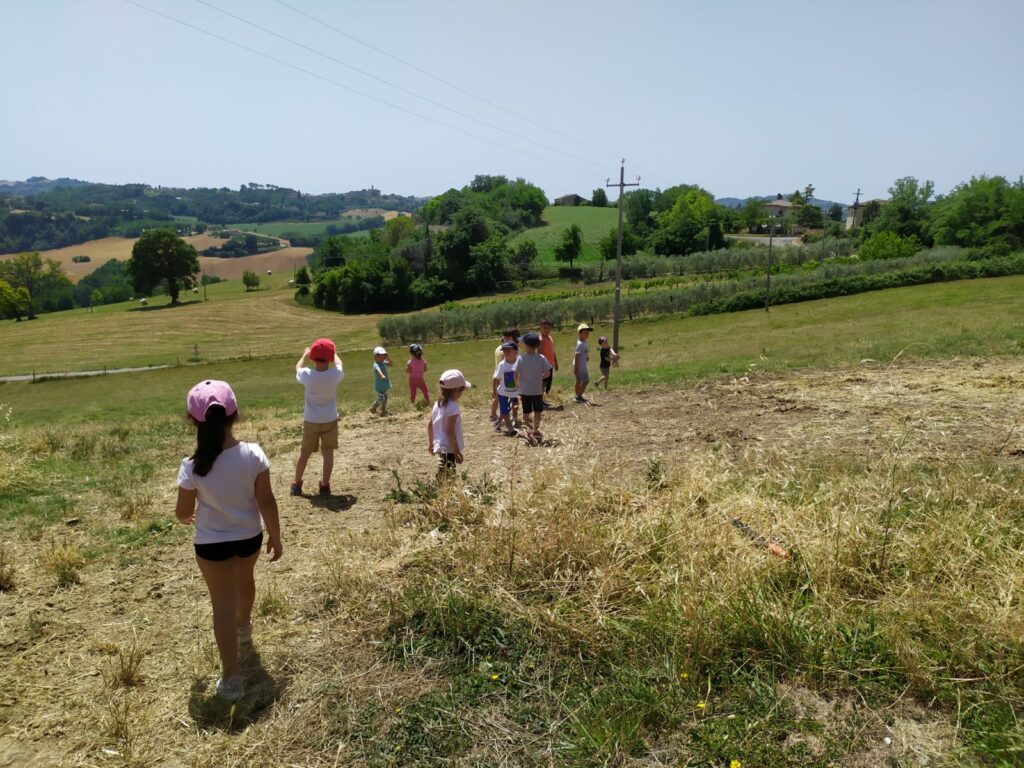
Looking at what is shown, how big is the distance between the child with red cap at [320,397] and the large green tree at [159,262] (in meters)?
86.8

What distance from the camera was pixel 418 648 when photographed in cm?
421

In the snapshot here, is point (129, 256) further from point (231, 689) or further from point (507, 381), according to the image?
point (231, 689)

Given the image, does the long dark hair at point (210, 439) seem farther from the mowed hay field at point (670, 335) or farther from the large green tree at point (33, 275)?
the large green tree at point (33, 275)

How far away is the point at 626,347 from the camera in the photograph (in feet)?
117

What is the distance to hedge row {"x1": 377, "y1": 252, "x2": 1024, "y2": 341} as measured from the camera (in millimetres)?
44938

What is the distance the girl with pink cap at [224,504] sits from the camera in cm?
387

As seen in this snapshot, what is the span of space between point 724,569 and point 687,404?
7460 millimetres

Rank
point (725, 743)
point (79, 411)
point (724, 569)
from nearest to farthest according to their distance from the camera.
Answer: point (725, 743), point (724, 569), point (79, 411)

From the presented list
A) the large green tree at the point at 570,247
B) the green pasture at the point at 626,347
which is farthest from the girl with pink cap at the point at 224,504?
the large green tree at the point at 570,247

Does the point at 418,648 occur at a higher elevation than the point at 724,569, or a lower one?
lower

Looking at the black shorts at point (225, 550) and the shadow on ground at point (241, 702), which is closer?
the shadow on ground at point (241, 702)

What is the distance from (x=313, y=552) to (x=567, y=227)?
11606 cm

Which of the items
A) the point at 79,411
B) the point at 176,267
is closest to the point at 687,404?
the point at 79,411

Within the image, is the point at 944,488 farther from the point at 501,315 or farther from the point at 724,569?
the point at 501,315
